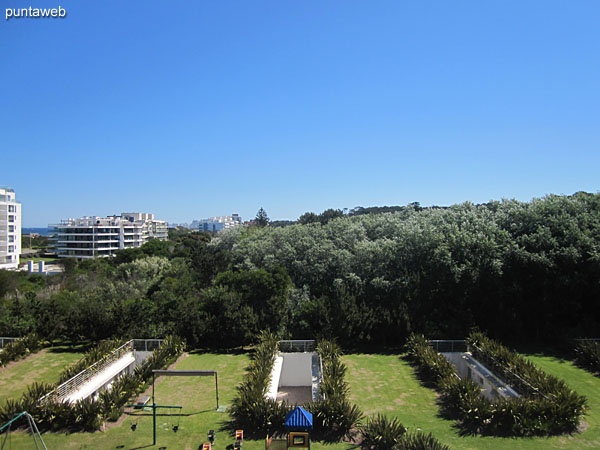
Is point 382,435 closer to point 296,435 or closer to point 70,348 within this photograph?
point 296,435

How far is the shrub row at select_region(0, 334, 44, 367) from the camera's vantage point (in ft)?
66.9

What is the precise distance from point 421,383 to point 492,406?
14.6 feet

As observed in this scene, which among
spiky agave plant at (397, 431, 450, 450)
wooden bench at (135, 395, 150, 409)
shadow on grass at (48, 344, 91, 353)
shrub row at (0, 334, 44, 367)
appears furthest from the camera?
shadow on grass at (48, 344, 91, 353)

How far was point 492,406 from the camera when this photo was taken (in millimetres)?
13164

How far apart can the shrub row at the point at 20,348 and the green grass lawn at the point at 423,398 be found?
56.6 feet

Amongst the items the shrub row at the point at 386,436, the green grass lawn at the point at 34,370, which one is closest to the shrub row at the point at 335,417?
the shrub row at the point at 386,436

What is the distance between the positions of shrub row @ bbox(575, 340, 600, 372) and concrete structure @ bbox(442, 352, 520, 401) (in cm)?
504

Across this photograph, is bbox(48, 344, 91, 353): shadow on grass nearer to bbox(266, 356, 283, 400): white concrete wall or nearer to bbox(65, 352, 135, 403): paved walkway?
bbox(65, 352, 135, 403): paved walkway

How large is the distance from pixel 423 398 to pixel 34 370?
61.0ft

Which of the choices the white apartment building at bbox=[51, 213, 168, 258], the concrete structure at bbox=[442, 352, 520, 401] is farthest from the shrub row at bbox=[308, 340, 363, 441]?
the white apartment building at bbox=[51, 213, 168, 258]

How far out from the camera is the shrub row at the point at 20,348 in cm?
2039

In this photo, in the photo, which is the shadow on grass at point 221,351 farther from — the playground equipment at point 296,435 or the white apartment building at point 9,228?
the white apartment building at point 9,228

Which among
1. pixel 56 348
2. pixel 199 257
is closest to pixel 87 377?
pixel 56 348

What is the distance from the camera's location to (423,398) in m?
15.8
